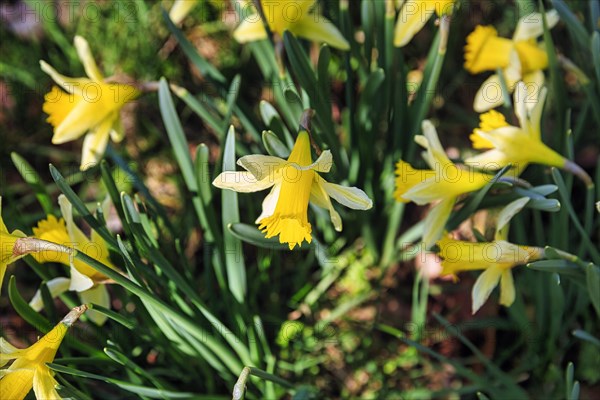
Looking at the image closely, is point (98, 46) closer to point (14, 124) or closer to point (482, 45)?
point (14, 124)

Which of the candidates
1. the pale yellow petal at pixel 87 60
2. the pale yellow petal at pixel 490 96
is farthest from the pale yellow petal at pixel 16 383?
the pale yellow petal at pixel 490 96

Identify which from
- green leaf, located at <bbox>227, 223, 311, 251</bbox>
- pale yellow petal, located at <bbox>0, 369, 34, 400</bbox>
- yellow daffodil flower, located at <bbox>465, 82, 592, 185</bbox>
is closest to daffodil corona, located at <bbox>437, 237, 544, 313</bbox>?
yellow daffodil flower, located at <bbox>465, 82, 592, 185</bbox>

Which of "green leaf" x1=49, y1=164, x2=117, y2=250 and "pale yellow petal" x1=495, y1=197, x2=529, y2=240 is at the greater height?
"green leaf" x1=49, y1=164, x2=117, y2=250

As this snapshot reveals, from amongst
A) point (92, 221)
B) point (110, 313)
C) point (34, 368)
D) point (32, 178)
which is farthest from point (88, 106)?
point (34, 368)

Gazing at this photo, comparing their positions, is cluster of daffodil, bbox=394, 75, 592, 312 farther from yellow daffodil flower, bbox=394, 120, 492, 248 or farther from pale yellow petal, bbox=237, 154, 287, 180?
pale yellow petal, bbox=237, 154, 287, 180

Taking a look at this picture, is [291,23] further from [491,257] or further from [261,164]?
[491,257]

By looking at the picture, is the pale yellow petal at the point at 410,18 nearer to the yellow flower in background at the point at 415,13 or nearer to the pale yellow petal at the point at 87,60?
the yellow flower in background at the point at 415,13
